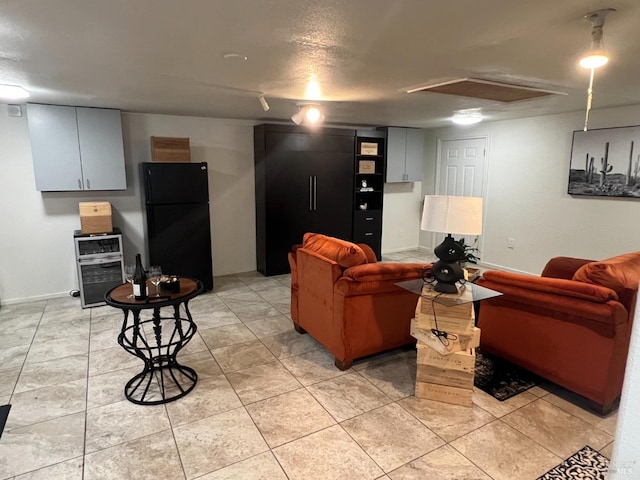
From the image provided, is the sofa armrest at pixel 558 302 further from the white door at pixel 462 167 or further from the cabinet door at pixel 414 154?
the cabinet door at pixel 414 154

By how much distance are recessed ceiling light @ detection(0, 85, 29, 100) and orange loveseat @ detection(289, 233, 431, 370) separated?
9.14 ft

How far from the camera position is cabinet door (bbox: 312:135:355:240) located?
17.9 feet

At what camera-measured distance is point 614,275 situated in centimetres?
230

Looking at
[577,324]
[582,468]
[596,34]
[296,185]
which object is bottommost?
[582,468]

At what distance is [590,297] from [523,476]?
3.60 ft

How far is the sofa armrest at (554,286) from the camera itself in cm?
224

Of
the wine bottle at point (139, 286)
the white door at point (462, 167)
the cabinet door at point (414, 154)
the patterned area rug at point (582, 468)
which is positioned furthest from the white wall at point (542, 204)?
the wine bottle at point (139, 286)

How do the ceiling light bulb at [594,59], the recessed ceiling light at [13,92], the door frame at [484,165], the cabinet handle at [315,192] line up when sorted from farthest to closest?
1. the door frame at [484,165]
2. the cabinet handle at [315,192]
3. the recessed ceiling light at [13,92]
4. the ceiling light bulb at [594,59]

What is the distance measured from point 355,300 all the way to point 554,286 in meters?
1.30

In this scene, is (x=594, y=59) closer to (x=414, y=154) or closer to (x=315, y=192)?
(x=315, y=192)

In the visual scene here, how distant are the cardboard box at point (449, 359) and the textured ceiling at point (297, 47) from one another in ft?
6.03

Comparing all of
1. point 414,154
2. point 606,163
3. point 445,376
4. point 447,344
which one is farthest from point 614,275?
point 414,154

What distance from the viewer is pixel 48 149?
13.0 ft

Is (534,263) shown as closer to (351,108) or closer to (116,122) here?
(351,108)
